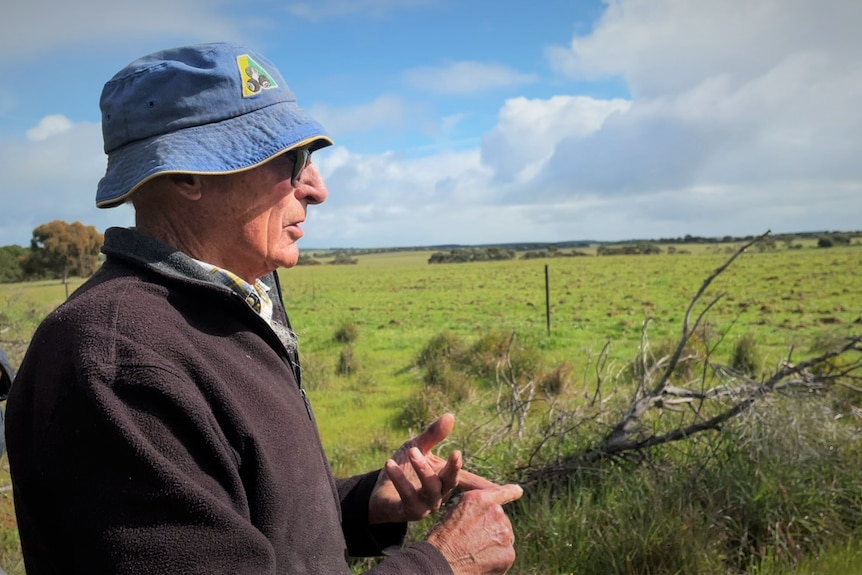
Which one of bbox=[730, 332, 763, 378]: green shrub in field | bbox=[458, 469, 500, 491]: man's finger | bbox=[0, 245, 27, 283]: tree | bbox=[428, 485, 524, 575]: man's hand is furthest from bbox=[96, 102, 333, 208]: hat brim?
bbox=[0, 245, 27, 283]: tree

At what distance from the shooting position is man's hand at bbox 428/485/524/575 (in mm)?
Answer: 1627

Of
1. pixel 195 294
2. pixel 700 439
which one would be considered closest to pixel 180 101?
pixel 195 294

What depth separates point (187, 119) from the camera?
1474 mm

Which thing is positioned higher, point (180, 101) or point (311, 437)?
point (180, 101)

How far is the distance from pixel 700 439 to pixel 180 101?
3816 mm

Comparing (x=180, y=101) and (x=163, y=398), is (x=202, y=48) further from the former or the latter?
(x=163, y=398)

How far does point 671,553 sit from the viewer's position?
3.33m

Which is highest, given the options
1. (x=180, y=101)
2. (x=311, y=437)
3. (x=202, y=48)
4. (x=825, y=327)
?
(x=202, y=48)

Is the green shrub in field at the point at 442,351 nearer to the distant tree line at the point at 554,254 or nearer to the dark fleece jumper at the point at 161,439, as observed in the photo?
the dark fleece jumper at the point at 161,439

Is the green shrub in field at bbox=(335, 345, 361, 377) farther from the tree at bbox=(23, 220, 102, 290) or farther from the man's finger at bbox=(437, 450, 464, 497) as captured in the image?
the man's finger at bbox=(437, 450, 464, 497)

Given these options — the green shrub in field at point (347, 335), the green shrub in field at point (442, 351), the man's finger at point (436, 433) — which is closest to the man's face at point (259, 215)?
the man's finger at point (436, 433)

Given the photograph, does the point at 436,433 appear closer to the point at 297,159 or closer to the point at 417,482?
the point at 417,482

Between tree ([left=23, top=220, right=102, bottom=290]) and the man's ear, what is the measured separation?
43.4 ft

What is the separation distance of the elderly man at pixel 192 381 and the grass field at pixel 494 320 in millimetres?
2894
